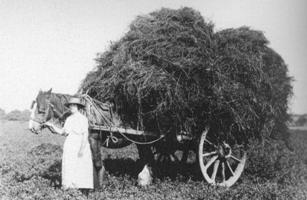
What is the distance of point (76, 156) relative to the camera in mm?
5715

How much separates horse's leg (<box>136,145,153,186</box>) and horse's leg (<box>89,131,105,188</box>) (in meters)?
0.86

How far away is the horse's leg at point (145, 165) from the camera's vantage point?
6922 millimetres

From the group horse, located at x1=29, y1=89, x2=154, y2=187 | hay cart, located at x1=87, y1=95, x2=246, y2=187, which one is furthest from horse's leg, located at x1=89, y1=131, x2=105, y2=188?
hay cart, located at x1=87, y1=95, x2=246, y2=187

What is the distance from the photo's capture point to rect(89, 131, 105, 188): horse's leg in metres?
6.44

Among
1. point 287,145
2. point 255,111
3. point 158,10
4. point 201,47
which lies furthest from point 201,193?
point 287,145

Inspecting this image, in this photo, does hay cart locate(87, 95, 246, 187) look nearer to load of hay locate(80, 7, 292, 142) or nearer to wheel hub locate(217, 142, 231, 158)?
wheel hub locate(217, 142, 231, 158)

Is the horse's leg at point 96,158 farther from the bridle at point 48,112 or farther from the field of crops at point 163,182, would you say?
the bridle at point 48,112

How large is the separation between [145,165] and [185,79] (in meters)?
2.10

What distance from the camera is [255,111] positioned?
23.2 feet

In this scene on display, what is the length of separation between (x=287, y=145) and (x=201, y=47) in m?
12.1

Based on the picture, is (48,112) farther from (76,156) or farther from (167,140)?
(167,140)

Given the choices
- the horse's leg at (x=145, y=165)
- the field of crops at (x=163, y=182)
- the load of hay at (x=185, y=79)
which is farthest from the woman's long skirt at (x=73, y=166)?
the horse's leg at (x=145, y=165)

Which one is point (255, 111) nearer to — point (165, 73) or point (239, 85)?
point (239, 85)

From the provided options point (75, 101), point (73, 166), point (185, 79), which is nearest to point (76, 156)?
point (73, 166)
